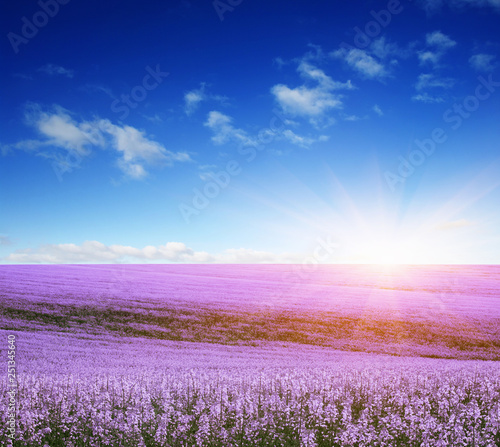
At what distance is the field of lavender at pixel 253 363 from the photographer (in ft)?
17.2

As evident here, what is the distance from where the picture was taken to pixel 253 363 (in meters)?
13.4

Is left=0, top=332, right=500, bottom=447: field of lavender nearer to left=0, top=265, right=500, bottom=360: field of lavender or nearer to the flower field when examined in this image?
the flower field

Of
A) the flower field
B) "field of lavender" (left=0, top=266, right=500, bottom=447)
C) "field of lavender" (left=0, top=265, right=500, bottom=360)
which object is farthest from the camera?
"field of lavender" (left=0, top=265, right=500, bottom=360)

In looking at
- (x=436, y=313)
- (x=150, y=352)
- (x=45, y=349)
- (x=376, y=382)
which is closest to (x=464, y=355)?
(x=436, y=313)

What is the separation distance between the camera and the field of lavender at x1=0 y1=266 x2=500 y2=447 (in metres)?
5.25

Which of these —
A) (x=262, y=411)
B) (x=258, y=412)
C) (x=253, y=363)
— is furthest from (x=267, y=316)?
(x=258, y=412)

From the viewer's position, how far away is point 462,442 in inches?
178

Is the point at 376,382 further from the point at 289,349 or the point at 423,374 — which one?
the point at 289,349

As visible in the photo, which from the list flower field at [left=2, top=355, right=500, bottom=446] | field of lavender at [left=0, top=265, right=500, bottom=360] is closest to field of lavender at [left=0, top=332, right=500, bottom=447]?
flower field at [left=2, top=355, right=500, bottom=446]

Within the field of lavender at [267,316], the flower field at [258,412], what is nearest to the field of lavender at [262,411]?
the flower field at [258,412]

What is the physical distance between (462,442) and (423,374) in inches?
216

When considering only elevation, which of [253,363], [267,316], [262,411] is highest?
[262,411]

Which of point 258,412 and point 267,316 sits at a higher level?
point 258,412

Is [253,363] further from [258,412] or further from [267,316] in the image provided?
[267,316]
